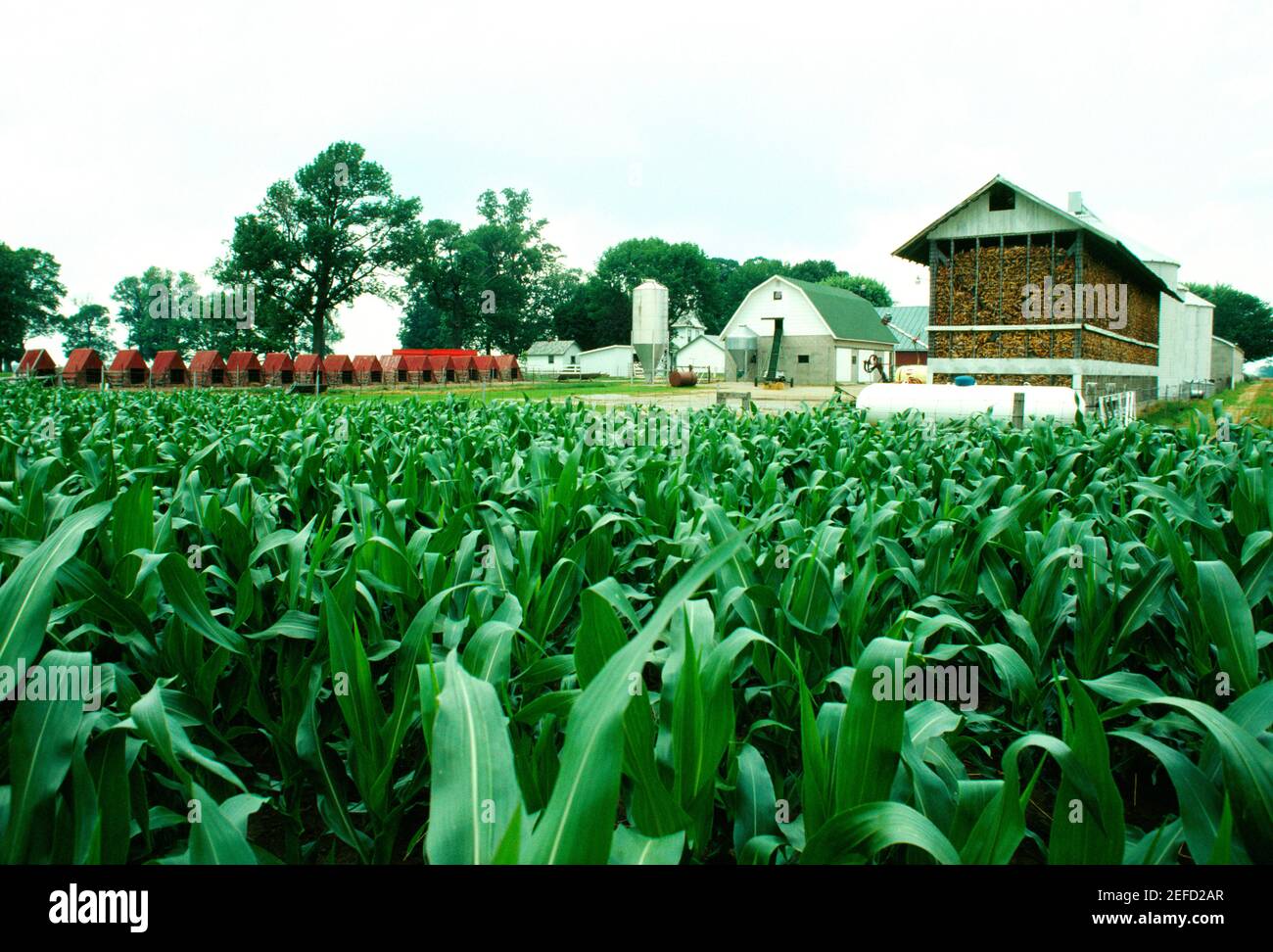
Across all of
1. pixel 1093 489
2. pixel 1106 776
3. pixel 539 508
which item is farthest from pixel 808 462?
pixel 1106 776

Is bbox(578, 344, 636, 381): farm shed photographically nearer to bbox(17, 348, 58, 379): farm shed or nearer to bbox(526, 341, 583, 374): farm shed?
bbox(526, 341, 583, 374): farm shed

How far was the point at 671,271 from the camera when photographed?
285 ft

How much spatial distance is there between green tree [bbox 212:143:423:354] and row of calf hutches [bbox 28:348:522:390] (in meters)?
9.56

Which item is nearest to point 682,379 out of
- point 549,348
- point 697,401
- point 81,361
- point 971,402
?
point 697,401

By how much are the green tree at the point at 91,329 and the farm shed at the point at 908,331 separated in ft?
210

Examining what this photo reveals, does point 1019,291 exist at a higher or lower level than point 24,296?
lower

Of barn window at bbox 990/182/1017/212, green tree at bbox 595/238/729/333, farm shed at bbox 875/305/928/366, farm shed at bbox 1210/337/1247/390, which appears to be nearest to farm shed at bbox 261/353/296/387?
barn window at bbox 990/182/1017/212

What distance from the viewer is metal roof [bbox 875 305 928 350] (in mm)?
66562

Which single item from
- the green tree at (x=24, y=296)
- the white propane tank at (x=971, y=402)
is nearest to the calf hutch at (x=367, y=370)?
the green tree at (x=24, y=296)

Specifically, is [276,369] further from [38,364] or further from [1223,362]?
[1223,362]

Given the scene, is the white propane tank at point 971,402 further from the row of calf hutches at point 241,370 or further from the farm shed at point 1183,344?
the farm shed at point 1183,344

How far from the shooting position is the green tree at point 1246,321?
88.6m

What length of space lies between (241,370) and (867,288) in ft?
241
